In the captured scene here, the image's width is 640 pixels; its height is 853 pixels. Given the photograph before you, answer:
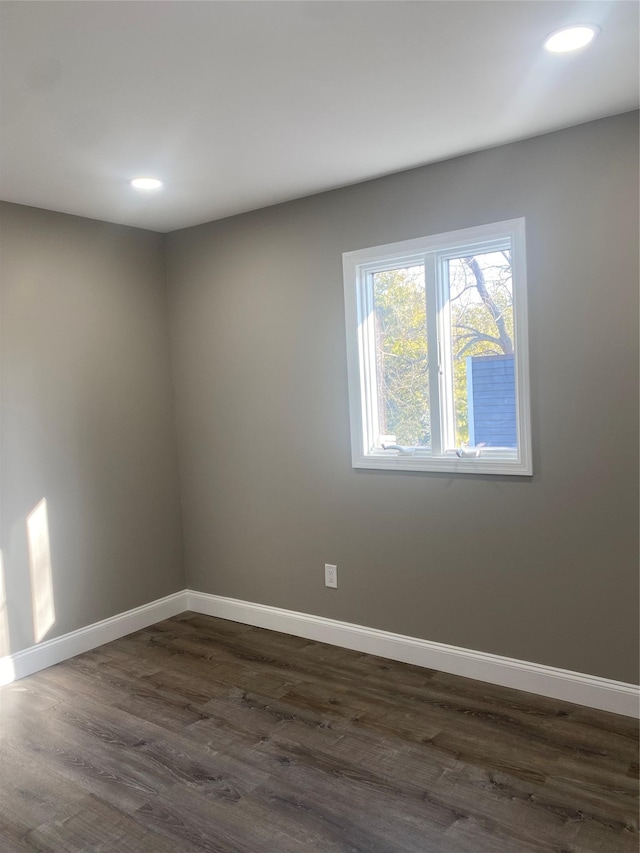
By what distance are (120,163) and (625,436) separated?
240 cm

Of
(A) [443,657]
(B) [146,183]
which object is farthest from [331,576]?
(B) [146,183]

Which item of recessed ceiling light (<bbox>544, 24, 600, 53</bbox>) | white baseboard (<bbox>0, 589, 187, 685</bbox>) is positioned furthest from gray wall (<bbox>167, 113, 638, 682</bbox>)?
recessed ceiling light (<bbox>544, 24, 600, 53</bbox>)

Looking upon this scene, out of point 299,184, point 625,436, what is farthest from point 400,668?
point 299,184

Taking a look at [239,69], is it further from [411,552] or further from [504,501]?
[411,552]

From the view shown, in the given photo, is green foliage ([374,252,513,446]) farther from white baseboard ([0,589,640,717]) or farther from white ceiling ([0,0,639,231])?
white baseboard ([0,589,640,717])

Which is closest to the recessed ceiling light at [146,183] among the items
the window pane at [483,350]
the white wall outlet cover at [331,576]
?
the window pane at [483,350]

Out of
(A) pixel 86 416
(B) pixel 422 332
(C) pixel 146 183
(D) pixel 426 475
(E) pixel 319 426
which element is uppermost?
(C) pixel 146 183

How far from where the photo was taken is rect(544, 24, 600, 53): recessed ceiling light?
198 centimetres

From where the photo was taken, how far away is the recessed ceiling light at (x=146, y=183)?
3145 millimetres

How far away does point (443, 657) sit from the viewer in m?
3.29

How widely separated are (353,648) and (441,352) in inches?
64.7

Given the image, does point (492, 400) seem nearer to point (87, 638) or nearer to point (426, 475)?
point (426, 475)

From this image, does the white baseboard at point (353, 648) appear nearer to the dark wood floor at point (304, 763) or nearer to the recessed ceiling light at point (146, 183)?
the dark wood floor at point (304, 763)

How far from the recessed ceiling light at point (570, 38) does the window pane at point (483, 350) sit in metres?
1.02
